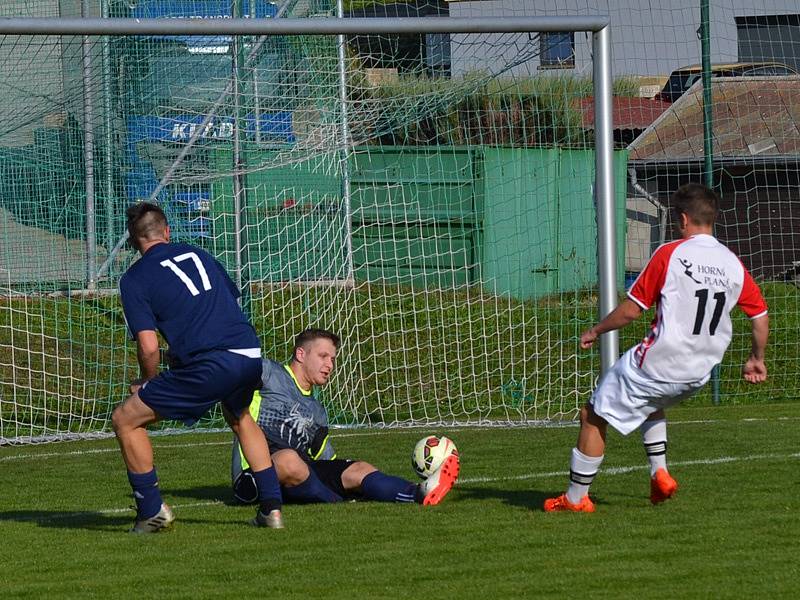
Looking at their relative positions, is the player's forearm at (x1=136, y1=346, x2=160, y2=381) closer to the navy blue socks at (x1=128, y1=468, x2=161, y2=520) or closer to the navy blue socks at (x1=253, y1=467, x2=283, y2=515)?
the navy blue socks at (x1=128, y1=468, x2=161, y2=520)

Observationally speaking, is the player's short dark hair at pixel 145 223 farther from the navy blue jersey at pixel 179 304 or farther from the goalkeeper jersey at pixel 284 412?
the goalkeeper jersey at pixel 284 412

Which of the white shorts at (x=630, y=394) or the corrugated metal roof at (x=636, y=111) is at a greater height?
the corrugated metal roof at (x=636, y=111)

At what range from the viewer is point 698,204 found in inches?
268

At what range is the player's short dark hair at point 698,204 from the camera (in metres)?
6.81

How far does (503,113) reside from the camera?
43.5 feet

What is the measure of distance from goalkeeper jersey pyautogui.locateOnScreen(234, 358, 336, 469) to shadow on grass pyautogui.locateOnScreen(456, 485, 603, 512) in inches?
37.1

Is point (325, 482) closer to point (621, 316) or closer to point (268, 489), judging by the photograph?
point (268, 489)

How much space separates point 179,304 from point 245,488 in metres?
1.54

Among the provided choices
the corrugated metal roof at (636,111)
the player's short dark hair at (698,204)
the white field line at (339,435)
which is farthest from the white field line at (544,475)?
the corrugated metal roof at (636,111)

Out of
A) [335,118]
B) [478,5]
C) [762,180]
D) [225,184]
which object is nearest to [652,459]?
[335,118]

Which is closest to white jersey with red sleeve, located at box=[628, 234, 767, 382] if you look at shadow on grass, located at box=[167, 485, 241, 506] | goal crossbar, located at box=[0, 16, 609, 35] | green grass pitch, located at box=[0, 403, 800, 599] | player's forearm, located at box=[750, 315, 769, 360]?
player's forearm, located at box=[750, 315, 769, 360]

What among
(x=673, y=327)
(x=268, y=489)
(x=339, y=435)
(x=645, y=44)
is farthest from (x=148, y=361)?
(x=645, y=44)

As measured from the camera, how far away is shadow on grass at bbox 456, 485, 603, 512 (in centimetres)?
738

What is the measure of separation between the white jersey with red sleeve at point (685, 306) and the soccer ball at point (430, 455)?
1358 millimetres
